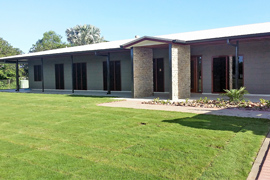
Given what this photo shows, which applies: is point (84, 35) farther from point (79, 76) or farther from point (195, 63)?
point (195, 63)

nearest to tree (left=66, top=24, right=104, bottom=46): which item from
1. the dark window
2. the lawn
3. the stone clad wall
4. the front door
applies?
the dark window

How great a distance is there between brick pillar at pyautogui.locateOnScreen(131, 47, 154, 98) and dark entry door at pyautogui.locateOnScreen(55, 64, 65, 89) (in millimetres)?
10072

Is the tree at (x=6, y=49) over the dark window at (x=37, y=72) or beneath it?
over

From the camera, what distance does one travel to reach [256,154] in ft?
14.7

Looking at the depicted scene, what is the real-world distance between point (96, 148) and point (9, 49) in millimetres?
53786

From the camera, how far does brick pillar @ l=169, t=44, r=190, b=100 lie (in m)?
13.6

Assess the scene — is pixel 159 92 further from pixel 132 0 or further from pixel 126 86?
pixel 132 0

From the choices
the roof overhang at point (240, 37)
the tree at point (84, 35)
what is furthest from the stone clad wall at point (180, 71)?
the tree at point (84, 35)

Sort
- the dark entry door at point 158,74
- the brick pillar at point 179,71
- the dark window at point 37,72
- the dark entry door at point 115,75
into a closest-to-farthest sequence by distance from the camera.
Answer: the brick pillar at point 179,71 → the dark entry door at point 158,74 → the dark entry door at point 115,75 → the dark window at point 37,72

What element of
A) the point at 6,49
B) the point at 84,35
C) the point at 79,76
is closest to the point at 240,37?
the point at 79,76

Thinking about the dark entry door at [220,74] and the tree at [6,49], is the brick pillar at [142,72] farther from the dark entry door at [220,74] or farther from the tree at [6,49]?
the tree at [6,49]

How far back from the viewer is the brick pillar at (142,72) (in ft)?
49.5

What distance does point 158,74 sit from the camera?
1775cm

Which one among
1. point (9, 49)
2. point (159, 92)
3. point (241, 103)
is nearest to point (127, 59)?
point (159, 92)
